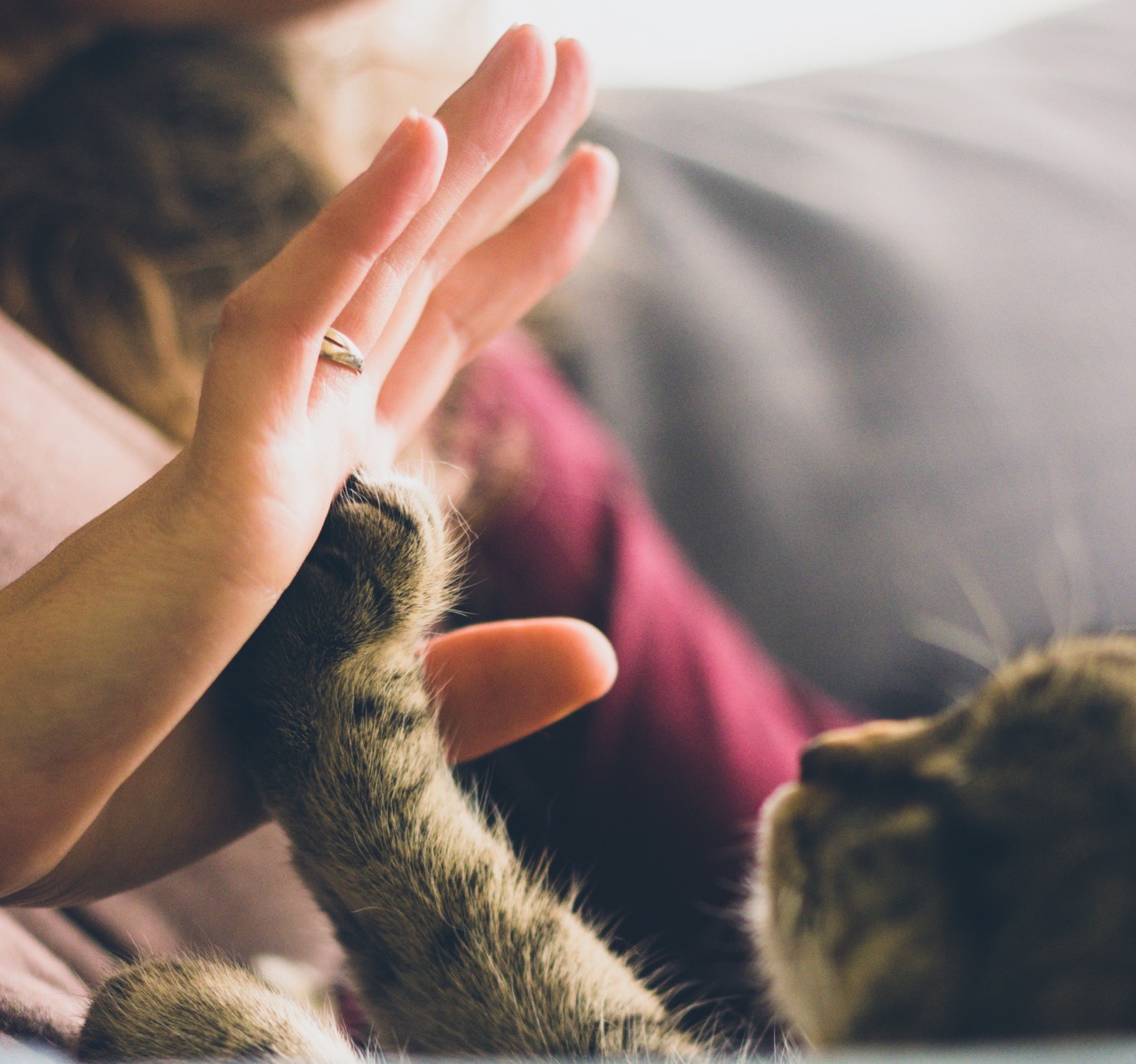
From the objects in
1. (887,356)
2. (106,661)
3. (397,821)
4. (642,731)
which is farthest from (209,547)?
(887,356)

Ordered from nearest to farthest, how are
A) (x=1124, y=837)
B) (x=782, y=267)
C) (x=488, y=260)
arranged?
(x=1124, y=837) → (x=488, y=260) → (x=782, y=267)

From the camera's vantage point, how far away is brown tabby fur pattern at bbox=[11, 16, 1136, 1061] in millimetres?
327

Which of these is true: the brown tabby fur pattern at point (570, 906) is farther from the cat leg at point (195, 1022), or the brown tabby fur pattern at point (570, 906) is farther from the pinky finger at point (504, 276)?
the pinky finger at point (504, 276)

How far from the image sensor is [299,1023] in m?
0.41

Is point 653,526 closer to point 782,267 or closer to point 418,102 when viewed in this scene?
point 782,267

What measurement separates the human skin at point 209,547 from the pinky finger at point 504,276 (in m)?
0.09

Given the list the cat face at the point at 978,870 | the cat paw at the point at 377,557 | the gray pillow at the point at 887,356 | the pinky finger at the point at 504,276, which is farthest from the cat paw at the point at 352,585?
the gray pillow at the point at 887,356

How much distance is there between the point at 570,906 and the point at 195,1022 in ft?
0.63

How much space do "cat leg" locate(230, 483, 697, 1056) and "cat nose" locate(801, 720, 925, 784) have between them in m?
0.15

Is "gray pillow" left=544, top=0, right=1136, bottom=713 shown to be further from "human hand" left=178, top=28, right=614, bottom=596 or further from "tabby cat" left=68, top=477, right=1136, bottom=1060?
"human hand" left=178, top=28, right=614, bottom=596

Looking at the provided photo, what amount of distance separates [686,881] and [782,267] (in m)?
0.60

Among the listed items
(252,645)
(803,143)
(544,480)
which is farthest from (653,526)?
(803,143)

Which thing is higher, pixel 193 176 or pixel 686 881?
pixel 193 176

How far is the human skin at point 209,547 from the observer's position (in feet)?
1.10
